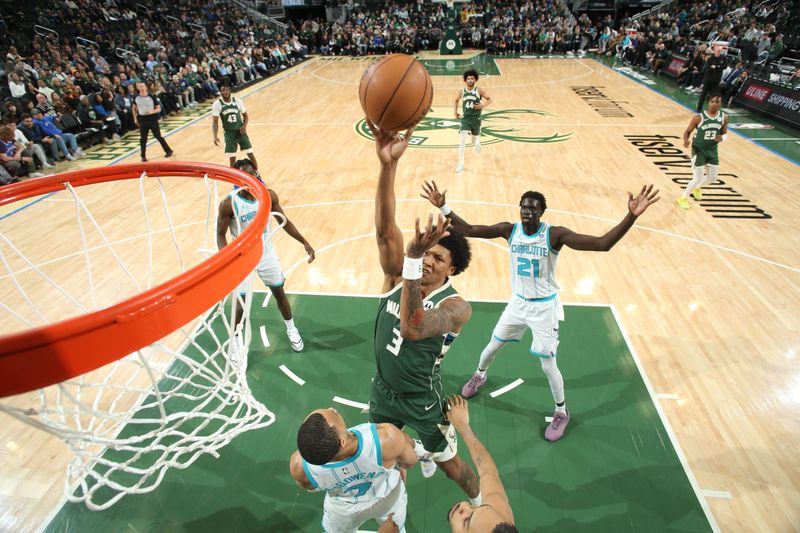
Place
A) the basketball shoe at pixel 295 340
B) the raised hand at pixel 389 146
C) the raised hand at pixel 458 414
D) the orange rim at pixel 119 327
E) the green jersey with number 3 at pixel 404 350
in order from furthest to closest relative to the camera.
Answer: the basketball shoe at pixel 295 340 < the green jersey with number 3 at pixel 404 350 < the raised hand at pixel 458 414 < the raised hand at pixel 389 146 < the orange rim at pixel 119 327

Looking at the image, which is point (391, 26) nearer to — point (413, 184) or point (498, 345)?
point (413, 184)

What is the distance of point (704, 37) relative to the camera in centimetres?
1891

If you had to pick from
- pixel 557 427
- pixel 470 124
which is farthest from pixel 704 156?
pixel 557 427

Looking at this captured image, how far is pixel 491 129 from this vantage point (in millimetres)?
11273

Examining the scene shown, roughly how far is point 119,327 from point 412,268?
1122 millimetres

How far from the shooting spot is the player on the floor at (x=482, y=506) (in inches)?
71.1

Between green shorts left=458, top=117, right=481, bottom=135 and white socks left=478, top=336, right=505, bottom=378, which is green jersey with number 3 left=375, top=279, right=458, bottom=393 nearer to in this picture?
white socks left=478, top=336, right=505, bottom=378

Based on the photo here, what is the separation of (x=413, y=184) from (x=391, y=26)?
1988cm

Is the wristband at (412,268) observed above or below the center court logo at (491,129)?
above

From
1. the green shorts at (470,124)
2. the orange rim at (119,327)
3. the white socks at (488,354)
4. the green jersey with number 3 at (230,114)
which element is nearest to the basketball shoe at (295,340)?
the white socks at (488,354)

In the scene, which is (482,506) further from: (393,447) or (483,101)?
(483,101)

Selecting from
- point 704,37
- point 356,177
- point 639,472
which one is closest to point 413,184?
point 356,177

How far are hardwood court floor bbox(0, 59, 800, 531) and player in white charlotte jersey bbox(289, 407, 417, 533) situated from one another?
224cm

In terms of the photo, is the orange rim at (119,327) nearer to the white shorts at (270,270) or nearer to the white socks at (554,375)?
the white shorts at (270,270)
